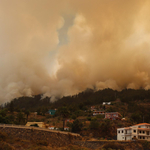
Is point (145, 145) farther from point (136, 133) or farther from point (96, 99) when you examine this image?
point (96, 99)

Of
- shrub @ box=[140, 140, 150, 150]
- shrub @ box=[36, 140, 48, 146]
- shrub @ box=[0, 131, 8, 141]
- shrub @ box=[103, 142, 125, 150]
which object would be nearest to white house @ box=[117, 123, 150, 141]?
shrub @ box=[140, 140, 150, 150]

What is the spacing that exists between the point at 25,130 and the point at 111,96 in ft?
408

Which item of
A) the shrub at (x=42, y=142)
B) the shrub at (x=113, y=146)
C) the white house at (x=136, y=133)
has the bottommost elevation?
the shrub at (x=113, y=146)

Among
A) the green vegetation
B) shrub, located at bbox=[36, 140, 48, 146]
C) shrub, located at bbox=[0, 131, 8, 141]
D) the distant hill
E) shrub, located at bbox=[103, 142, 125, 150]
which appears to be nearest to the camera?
shrub, located at bbox=[0, 131, 8, 141]

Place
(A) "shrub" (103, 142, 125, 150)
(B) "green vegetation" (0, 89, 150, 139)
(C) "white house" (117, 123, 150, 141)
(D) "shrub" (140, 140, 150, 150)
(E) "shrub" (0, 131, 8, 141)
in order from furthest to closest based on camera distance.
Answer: (B) "green vegetation" (0, 89, 150, 139) < (C) "white house" (117, 123, 150, 141) < (D) "shrub" (140, 140, 150, 150) < (A) "shrub" (103, 142, 125, 150) < (E) "shrub" (0, 131, 8, 141)

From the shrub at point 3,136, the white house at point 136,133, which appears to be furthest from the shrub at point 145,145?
the shrub at point 3,136

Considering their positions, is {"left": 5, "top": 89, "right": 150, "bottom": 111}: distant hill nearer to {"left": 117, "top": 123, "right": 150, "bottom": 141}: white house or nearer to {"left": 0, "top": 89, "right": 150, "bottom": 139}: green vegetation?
{"left": 0, "top": 89, "right": 150, "bottom": 139}: green vegetation

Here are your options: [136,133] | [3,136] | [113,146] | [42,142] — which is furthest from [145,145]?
[3,136]

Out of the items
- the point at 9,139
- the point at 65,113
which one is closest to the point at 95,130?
the point at 65,113

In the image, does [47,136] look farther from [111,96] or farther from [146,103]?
[111,96]

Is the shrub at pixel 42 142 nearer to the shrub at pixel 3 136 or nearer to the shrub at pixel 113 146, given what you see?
the shrub at pixel 3 136

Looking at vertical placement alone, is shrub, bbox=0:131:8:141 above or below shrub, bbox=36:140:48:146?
above

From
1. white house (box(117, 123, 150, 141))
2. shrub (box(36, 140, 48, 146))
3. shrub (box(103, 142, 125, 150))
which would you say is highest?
white house (box(117, 123, 150, 141))

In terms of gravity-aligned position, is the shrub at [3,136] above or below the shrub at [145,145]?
above
